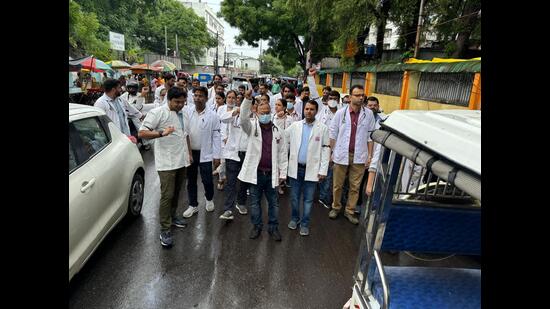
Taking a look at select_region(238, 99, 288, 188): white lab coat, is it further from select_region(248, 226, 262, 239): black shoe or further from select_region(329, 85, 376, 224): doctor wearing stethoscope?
select_region(329, 85, 376, 224): doctor wearing stethoscope

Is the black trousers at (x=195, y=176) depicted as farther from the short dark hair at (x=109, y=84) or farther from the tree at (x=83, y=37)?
the tree at (x=83, y=37)

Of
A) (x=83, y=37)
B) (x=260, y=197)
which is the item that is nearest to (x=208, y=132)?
(x=260, y=197)

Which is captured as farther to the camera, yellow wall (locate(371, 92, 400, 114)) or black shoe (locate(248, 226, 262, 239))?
yellow wall (locate(371, 92, 400, 114))

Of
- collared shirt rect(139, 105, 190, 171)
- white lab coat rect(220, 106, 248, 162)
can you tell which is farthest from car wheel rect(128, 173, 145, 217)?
white lab coat rect(220, 106, 248, 162)

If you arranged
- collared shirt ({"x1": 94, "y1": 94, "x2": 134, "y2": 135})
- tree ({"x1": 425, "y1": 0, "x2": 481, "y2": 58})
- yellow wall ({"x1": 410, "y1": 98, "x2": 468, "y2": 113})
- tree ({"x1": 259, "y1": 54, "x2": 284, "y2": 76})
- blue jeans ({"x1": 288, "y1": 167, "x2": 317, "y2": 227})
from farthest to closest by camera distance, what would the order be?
tree ({"x1": 259, "y1": 54, "x2": 284, "y2": 76})
tree ({"x1": 425, "y1": 0, "x2": 481, "y2": 58})
yellow wall ({"x1": 410, "y1": 98, "x2": 468, "y2": 113})
collared shirt ({"x1": 94, "y1": 94, "x2": 134, "y2": 135})
blue jeans ({"x1": 288, "y1": 167, "x2": 317, "y2": 227})

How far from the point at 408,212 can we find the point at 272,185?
1817mm

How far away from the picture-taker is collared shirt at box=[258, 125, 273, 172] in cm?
384

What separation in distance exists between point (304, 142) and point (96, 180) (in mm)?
2344

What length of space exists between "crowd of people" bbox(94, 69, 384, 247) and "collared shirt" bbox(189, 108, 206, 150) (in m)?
0.01

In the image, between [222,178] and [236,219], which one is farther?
[222,178]
